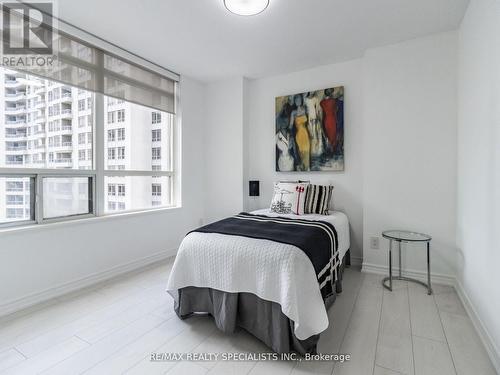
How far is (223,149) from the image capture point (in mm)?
3828

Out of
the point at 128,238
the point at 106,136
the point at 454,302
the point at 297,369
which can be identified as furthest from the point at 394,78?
the point at 128,238

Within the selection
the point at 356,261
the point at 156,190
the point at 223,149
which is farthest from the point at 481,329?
the point at 156,190

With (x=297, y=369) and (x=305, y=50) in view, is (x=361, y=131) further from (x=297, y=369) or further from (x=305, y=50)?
(x=297, y=369)

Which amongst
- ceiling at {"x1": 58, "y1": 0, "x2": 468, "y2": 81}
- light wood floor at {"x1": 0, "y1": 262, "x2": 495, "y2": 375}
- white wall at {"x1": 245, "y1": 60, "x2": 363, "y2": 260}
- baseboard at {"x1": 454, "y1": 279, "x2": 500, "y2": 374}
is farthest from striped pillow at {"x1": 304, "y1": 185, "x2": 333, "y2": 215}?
ceiling at {"x1": 58, "y1": 0, "x2": 468, "y2": 81}

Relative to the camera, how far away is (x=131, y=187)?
10.3ft

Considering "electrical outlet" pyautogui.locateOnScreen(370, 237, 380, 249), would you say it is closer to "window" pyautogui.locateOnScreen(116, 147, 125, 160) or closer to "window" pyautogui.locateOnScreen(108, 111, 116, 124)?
"window" pyautogui.locateOnScreen(116, 147, 125, 160)

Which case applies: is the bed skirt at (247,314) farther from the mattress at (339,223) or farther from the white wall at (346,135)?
the white wall at (346,135)

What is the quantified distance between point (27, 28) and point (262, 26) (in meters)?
2.02

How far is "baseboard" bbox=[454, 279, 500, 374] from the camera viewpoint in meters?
1.46

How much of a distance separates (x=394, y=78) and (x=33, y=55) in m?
3.43

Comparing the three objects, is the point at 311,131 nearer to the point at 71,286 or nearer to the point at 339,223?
the point at 339,223

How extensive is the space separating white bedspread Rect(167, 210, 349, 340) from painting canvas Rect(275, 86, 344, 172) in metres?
1.83

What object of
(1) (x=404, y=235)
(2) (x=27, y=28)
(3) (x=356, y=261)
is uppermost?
(2) (x=27, y=28)

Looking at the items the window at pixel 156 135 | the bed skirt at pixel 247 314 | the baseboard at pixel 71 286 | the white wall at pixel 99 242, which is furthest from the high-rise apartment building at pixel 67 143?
the bed skirt at pixel 247 314
